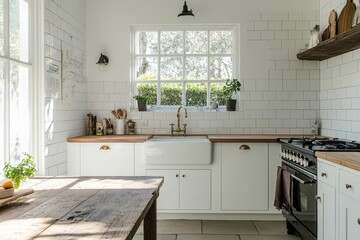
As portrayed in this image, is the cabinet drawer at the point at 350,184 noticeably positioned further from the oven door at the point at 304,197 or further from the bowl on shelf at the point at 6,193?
the bowl on shelf at the point at 6,193

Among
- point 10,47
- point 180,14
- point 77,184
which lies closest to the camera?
point 77,184

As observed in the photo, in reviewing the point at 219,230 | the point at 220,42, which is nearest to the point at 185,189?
the point at 219,230

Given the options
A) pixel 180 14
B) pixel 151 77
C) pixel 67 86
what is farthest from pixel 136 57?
pixel 67 86

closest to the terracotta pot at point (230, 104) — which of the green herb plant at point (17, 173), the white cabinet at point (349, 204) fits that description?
the white cabinet at point (349, 204)

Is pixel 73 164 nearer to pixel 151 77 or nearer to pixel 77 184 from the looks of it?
pixel 151 77

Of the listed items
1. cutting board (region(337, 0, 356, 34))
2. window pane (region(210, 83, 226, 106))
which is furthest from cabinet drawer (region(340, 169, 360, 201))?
window pane (region(210, 83, 226, 106))

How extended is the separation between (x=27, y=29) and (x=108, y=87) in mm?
1537

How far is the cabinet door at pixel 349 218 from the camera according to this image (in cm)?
220

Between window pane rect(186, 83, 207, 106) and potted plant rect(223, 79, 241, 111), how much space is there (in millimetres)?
333

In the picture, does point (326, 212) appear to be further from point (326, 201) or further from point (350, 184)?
point (350, 184)

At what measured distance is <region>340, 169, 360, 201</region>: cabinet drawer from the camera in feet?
7.13

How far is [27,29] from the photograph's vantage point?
3250 millimetres

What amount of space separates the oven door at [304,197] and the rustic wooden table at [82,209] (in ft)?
4.65

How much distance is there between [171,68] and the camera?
15.7 ft
